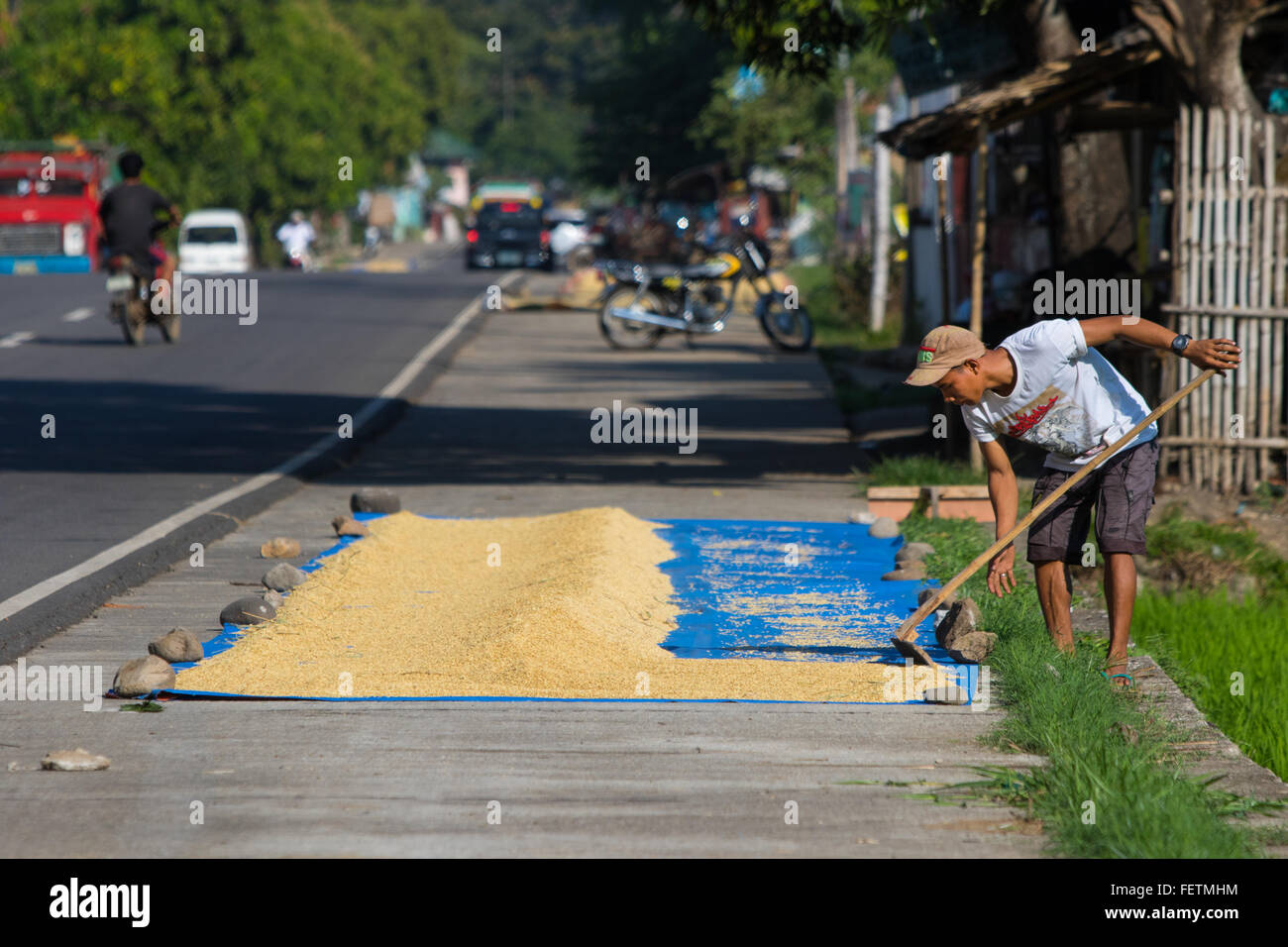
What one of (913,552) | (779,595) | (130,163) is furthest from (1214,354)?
(130,163)

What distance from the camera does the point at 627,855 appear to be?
4.66 m

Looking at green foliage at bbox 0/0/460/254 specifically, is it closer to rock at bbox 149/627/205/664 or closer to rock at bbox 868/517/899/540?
rock at bbox 868/517/899/540

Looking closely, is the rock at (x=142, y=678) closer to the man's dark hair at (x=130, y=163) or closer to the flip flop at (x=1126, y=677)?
the flip flop at (x=1126, y=677)

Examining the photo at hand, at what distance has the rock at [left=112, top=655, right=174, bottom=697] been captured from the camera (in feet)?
20.8

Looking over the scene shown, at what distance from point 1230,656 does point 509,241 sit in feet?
149

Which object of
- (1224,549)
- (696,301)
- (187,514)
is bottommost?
(1224,549)

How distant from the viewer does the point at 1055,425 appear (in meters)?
6.76

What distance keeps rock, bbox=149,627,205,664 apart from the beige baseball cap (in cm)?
281

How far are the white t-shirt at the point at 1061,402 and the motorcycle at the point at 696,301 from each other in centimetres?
1616

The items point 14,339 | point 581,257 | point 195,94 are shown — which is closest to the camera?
point 14,339

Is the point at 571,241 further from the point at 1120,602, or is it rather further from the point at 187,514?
the point at 1120,602

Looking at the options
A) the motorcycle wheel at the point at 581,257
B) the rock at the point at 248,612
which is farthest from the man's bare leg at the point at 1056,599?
the motorcycle wheel at the point at 581,257
